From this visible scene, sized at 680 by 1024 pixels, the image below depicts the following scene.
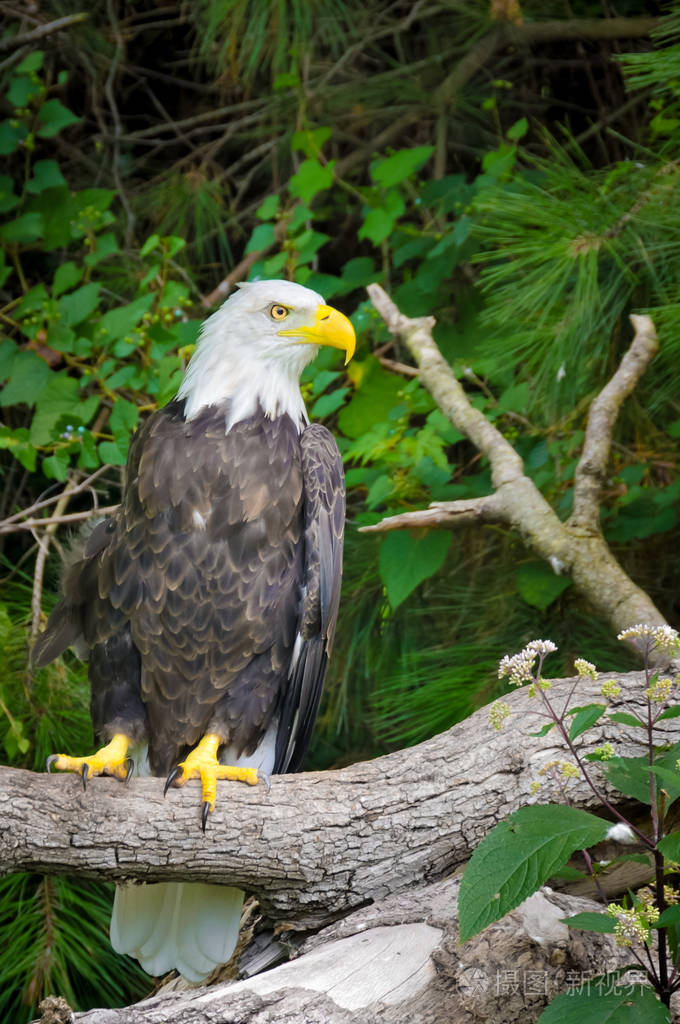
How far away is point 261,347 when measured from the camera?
238 centimetres

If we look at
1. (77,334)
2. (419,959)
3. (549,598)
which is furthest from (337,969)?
(77,334)

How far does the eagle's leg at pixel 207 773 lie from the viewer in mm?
1858

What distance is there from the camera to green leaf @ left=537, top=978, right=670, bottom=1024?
141 cm

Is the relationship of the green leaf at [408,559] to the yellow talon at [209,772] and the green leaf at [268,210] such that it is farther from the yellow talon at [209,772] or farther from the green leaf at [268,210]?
the green leaf at [268,210]

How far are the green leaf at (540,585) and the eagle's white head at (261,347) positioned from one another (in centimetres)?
66

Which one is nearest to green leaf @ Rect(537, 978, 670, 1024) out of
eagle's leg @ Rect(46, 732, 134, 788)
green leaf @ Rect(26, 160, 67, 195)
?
eagle's leg @ Rect(46, 732, 134, 788)

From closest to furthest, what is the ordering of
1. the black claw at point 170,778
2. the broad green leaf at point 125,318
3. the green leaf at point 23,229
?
the black claw at point 170,778 < the broad green leaf at point 125,318 < the green leaf at point 23,229

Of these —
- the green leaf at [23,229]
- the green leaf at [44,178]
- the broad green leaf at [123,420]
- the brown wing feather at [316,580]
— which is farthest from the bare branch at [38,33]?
the brown wing feather at [316,580]

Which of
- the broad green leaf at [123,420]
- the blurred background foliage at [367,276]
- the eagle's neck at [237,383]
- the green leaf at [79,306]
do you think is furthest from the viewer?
the green leaf at [79,306]

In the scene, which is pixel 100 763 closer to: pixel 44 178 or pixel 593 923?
pixel 593 923

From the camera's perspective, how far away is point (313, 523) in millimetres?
2277

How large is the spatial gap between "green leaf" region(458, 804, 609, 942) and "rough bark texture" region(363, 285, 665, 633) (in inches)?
30.8

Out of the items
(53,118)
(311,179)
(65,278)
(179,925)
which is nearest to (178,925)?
(179,925)

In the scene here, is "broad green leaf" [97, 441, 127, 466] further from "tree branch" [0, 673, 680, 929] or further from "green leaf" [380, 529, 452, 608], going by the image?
"tree branch" [0, 673, 680, 929]
